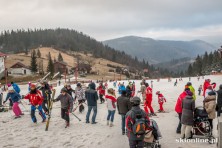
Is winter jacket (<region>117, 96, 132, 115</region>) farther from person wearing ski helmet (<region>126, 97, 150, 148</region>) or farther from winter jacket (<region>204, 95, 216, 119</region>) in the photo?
person wearing ski helmet (<region>126, 97, 150, 148</region>)

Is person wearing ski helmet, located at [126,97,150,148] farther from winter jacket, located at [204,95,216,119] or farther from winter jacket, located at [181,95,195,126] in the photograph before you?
winter jacket, located at [204,95,216,119]

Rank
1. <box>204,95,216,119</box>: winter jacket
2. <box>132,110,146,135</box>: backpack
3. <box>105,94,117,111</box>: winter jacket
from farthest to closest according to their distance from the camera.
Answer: <box>105,94,117,111</box>: winter jacket → <box>204,95,216,119</box>: winter jacket → <box>132,110,146,135</box>: backpack

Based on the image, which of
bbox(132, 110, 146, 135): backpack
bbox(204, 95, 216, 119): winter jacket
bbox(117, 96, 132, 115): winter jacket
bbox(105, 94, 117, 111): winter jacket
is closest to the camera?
bbox(132, 110, 146, 135): backpack

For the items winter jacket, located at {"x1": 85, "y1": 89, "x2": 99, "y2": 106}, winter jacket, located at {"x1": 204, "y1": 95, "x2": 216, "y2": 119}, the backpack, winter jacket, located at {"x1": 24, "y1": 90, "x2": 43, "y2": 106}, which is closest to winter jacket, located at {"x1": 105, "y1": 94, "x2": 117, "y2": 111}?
winter jacket, located at {"x1": 85, "y1": 89, "x2": 99, "y2": 106}

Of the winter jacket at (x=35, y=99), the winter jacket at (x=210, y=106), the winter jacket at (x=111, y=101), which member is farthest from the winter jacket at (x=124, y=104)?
the winter jacket at (x=35, y=99)

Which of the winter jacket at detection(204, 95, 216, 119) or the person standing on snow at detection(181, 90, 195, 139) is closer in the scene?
the person standing on snow at detection(181, 90, 195, 139)

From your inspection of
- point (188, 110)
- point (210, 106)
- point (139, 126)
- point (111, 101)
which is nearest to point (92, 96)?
point (111, 101)

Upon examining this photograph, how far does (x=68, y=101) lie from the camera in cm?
1174

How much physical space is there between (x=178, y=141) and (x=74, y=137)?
12.4ft

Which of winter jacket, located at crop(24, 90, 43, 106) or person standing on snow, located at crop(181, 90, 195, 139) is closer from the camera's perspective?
person standing on snow, located at crop(181, 90, 195, 139)

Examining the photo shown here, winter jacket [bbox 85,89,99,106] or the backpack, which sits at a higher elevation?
winter jacket [bbox 85,89,99,106]

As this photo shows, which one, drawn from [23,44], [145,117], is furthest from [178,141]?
[23,44]

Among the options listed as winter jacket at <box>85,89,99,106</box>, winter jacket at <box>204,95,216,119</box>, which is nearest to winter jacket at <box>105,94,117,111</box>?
winter jacket at <box>85,89,99,106</box>

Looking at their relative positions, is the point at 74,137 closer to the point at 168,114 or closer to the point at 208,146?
the point at 208,146
